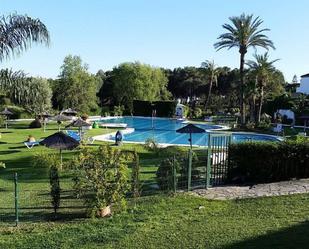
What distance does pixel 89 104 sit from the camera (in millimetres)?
60031

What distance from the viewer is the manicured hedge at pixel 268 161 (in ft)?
46.9

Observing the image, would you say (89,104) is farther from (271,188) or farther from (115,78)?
(271,188)

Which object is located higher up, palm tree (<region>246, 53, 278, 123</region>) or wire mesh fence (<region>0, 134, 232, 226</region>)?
palm tree (<region>246, 53, 278, 123</region>)

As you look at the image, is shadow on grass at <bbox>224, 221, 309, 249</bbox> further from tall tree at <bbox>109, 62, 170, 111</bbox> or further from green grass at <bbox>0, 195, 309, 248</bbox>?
tall tree at <bbox>109, 62, 170, 111</bbox>

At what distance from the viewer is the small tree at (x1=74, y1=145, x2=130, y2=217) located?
10.1 meters

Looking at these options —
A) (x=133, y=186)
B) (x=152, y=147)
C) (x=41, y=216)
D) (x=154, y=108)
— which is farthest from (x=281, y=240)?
(x=154, y=108)

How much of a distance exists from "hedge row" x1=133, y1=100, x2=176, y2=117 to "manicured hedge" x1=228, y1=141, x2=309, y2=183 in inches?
2120

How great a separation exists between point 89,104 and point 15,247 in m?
52.8

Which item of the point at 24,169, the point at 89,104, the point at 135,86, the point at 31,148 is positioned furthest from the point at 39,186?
the point at 135,86

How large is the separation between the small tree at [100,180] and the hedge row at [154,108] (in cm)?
5823

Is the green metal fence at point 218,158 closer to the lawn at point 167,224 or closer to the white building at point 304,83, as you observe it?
the lawn at point 167,224

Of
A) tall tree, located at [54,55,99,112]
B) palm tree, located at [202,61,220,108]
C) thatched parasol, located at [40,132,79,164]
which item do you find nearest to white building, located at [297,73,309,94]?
palm tree, located at [202,61,220,108]

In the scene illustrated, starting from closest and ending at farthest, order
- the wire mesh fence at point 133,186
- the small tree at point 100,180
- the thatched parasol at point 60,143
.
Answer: the small tree at point 100,180 → the wire mesh fence at point 133,186 → the thatched parasol at point 60,143

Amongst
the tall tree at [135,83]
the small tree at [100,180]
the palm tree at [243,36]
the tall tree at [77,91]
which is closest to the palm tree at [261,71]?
the palm tree at [243,36]
